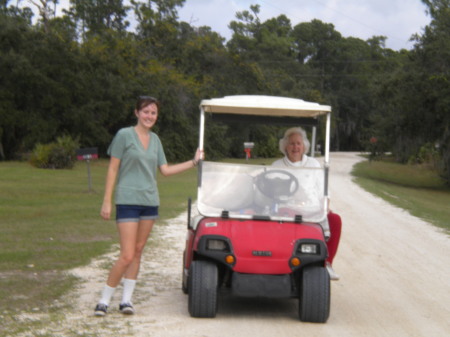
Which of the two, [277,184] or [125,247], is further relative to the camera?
[277,184]

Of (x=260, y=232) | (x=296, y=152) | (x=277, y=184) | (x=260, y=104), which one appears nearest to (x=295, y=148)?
(x=296, y=152)

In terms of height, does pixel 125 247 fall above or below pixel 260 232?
below

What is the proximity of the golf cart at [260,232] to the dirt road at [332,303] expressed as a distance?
27cm

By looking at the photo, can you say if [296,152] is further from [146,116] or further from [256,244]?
[146,116]

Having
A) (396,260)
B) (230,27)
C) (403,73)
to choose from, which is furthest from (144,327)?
(230,27)

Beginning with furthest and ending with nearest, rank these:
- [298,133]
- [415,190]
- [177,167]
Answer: [415,190] → [298,133] → [177,167]

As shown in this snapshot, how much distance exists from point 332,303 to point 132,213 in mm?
2433

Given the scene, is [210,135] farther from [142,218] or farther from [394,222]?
[142,218]

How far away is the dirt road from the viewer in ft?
21.0

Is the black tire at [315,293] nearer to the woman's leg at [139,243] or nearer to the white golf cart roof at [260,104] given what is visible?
the woman's leg at [139,243]

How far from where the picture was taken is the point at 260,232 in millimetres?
6746

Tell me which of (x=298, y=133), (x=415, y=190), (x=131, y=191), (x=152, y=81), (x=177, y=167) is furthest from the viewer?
(x=152, y=81)

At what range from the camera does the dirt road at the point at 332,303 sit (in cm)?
640

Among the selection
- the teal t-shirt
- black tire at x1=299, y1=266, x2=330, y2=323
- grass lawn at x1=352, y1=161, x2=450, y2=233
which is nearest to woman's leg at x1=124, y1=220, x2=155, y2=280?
the teal t-shirt
